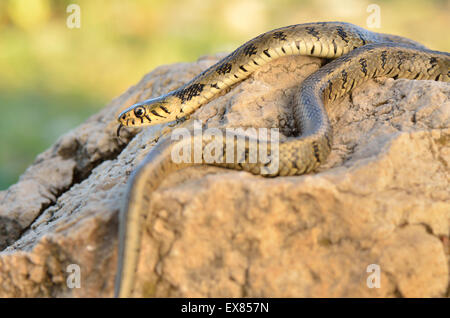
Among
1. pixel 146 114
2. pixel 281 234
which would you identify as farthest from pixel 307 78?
pixel 281 234

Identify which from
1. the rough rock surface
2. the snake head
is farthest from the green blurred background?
the rough rock surface

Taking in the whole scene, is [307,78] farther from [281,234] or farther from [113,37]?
[113,37]

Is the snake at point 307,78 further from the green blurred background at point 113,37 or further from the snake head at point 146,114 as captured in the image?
the green blurred background at point 113,37

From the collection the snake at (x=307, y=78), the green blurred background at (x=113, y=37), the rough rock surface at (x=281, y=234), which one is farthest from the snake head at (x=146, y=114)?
the green blurred background at (x=113, y=37)

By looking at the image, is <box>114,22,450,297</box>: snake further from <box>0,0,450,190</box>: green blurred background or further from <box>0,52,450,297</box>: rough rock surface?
<box>0,0,450,190</box>: green blurred background

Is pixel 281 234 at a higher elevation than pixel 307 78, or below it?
below
